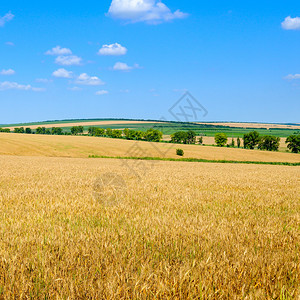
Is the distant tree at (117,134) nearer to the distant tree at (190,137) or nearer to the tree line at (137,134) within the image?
the tree line at (137,134)

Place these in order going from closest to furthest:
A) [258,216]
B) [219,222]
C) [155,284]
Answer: [155,284], [219,222], [258,216]

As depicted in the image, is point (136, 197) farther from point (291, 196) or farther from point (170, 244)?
point (291, 196)

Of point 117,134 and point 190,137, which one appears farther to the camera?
point 117,134

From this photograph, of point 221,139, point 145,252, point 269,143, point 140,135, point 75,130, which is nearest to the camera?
point 145,252

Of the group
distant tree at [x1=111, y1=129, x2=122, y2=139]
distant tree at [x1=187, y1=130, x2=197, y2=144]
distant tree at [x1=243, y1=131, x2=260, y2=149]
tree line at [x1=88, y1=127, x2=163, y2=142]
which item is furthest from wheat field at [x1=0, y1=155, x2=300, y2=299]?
distant tree at [x1=111, y1=129, x2=122, y2=139]

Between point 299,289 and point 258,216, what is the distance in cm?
338

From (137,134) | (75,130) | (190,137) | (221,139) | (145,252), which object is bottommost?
(145,252)

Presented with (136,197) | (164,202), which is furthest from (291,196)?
(136,197)

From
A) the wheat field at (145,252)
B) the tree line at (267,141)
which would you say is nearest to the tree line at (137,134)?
the tree line at (267,141)

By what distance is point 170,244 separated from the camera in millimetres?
4055

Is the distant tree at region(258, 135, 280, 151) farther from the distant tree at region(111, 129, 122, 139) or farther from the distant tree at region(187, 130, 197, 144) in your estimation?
the distant tree at region(111, 129, 122, 139)

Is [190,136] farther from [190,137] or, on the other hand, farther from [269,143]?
[269,143]

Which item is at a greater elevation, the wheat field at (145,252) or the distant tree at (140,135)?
the distant tree at (140,135)

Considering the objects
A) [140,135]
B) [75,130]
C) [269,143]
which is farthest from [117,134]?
[269,143]
